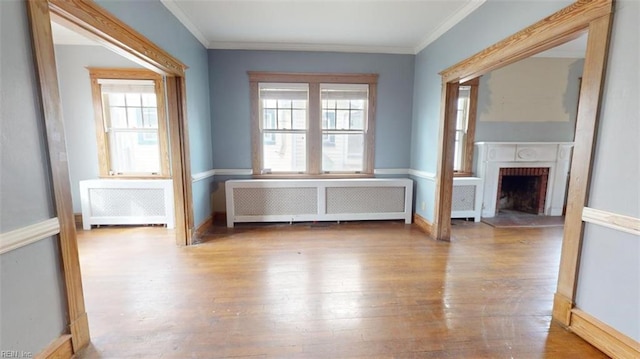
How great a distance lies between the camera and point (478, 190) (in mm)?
4250

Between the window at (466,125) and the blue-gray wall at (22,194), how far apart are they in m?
4.71

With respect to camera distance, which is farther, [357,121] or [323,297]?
[357,121]

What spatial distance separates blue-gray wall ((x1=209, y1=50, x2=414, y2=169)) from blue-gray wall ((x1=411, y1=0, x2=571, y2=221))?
21 cm

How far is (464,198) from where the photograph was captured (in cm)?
427

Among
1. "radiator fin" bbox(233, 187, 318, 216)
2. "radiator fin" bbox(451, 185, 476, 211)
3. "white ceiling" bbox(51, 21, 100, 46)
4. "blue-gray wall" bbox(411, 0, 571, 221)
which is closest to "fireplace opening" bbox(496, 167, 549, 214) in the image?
"radiator fin" bbox(451, 185, 476, 211)

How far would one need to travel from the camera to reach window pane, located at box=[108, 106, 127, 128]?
3.90 metres

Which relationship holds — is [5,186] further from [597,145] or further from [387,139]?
[387,139]

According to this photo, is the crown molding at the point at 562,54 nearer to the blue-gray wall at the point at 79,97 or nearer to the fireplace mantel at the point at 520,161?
the fireplace mantel at the point at 520,161

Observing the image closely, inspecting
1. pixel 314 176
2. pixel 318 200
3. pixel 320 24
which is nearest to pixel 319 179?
pixel 314 176

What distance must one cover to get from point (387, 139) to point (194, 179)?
2984mm

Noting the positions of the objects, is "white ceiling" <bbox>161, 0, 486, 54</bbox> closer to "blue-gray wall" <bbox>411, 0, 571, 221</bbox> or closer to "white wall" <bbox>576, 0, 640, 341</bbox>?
"blue-gray wall" <bbox>411, 0, 571, 221</bbox>

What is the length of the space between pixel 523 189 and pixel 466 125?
184 centimetres

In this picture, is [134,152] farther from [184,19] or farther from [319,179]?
[319,179]

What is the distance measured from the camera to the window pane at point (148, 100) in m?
3.90
